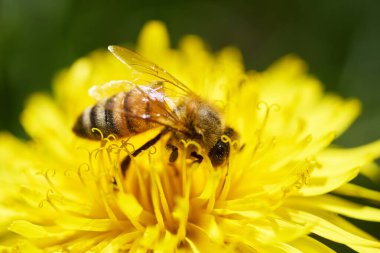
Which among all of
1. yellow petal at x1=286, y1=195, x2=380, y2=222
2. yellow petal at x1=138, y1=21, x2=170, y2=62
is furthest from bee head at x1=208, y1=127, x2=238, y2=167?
yellow petal at x1=138, y1=21, x2=170, y2=62

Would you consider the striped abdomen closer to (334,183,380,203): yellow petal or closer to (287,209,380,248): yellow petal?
(287,209,380,248): yellow petal

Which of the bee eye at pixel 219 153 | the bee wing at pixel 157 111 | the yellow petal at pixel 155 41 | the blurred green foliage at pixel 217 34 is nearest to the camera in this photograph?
the bee wing at pixel 157 111

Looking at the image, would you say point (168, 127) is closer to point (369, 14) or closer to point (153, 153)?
point (153, 153)

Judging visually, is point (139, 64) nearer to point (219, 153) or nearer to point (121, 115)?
point (121, 115)

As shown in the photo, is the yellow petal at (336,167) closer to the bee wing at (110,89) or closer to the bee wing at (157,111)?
the bee wing at (157,111)

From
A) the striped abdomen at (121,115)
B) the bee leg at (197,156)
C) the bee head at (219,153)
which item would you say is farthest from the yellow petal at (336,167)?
the striped abdomen at (121,115)

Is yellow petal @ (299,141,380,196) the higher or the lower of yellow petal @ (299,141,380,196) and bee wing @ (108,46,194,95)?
the lower
